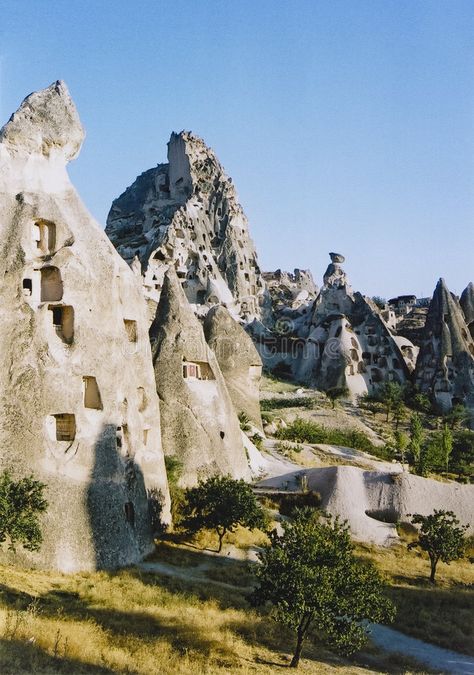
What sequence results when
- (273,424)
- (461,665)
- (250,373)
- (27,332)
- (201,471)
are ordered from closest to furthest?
(461,665), (27,332), (201,471), (250,373), (273,424)

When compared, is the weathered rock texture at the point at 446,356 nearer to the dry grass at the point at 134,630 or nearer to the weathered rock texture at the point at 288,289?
the weathered rock texture at the point at 288,289

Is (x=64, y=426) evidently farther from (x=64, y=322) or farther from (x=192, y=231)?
(x=192, y=231)

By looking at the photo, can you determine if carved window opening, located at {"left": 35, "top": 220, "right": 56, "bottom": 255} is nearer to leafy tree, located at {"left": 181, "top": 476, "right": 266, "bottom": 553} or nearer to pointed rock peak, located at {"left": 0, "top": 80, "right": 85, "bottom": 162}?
pointed rock peak, located at {"left": 0, "top": 80, "right": 85, "bottom": 162}

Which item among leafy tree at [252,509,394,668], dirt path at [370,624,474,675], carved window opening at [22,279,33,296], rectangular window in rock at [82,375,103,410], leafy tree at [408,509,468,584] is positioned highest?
carved window opening at [22,279,33,296]

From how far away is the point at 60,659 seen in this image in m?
13.4

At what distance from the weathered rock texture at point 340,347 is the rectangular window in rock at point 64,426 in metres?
47.6

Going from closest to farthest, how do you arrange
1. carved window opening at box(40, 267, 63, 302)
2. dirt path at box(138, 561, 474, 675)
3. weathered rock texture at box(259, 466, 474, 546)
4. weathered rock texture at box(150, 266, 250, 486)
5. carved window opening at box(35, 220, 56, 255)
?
dirt path at box(138, 561, 474, 675) < carved window opening at box(40, 267, 63, 302) < carved window opening at box(35, 220, 56, 255) < weathered rock texture at box(150, 266, 250, 486) < weathered rock texture at box(259, 466, 474, 546)

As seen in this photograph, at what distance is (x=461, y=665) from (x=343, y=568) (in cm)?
481

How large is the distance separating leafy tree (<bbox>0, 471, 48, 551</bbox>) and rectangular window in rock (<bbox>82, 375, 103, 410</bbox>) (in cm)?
395

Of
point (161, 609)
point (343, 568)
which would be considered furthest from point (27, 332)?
point (343, 568)

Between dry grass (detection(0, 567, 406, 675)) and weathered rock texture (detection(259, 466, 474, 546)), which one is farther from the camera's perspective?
weathered rock texture (detection(259, 466, 474, 546))

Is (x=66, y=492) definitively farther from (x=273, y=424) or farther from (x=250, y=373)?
(x=273, y=424)

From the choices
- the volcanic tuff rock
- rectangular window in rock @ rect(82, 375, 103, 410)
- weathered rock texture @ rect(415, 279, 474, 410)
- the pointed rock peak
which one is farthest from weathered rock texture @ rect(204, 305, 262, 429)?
weathered rock texture @ rect(415, 279, 474, 410)

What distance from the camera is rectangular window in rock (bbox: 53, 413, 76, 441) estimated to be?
73.6 ft
